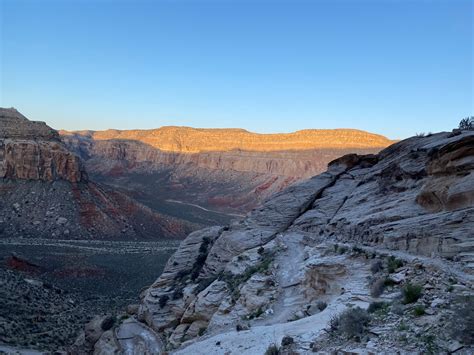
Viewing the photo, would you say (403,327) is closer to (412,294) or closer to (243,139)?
(412,294)

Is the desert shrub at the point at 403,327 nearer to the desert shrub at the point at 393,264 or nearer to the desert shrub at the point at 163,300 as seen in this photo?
the desert shrub at the point at 393,264

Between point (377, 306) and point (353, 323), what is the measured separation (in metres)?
0.95

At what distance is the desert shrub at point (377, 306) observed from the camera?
8780mm

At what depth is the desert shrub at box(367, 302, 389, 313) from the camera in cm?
878

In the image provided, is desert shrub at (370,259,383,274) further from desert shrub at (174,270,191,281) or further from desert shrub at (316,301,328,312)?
desert shrub at (174,270,191,281)

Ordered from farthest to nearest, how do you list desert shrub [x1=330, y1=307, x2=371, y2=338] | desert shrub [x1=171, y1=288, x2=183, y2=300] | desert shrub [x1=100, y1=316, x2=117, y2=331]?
1. desert shrub [x1=100, y1=316, x2=117, y2=331]
2. desert shrub [x1=171, y1=288, x2=183, y2=300]
3. desert shrub [x1=330, y1=307, x2=371, y2=338]

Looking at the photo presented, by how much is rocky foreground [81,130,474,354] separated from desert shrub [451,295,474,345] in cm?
2

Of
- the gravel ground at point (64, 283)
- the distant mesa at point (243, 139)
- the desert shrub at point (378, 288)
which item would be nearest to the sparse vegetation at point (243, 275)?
the desert shrub at point (378, 288)

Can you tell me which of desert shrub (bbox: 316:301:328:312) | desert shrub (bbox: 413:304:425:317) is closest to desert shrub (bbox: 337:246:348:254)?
desert shrub (bbox: 316:301:328:312)

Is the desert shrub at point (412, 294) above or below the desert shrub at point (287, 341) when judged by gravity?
above

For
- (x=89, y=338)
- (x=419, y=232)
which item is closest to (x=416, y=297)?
(x=419, y=232)

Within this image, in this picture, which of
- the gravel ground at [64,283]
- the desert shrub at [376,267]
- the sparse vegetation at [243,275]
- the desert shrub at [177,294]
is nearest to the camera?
the desert shrub at [376,267]

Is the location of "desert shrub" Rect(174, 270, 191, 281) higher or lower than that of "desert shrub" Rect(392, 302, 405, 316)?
lower

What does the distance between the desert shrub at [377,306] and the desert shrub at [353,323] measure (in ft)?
0.60
